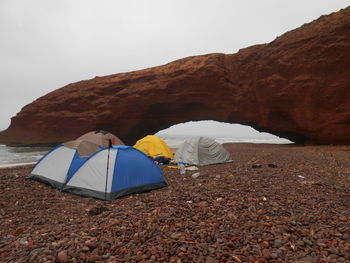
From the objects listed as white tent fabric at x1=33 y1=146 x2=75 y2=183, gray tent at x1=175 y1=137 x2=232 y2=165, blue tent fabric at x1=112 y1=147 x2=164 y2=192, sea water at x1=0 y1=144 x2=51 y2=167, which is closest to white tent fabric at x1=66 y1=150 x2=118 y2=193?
blue tent fabric at x1=112 y1=147 x2=164 y2=192

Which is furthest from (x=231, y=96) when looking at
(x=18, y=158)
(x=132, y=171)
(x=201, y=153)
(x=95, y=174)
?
(x=18, y=158)

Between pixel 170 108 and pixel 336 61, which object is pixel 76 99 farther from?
pixel 336 61

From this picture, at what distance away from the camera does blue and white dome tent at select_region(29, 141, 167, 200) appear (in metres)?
4.63

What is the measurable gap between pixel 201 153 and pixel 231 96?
536 inches

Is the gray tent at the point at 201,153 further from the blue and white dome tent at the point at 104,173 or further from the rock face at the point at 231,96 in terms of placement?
the rock face at the point at 231,96

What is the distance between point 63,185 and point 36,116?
87.4 feet

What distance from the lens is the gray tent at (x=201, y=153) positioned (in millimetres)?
8648

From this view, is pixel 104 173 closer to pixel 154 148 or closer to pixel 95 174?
pixel 95 174

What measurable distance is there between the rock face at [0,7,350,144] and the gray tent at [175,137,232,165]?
12.2 metres

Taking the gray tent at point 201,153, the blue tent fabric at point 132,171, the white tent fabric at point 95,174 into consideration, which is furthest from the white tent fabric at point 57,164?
the gray tent at point 201,153

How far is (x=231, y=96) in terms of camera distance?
20.6 metres

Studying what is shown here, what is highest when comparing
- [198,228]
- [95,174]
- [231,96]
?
[231,96]

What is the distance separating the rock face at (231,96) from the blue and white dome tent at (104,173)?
16.8 meters

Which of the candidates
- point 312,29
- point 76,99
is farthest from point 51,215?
point 76,99
